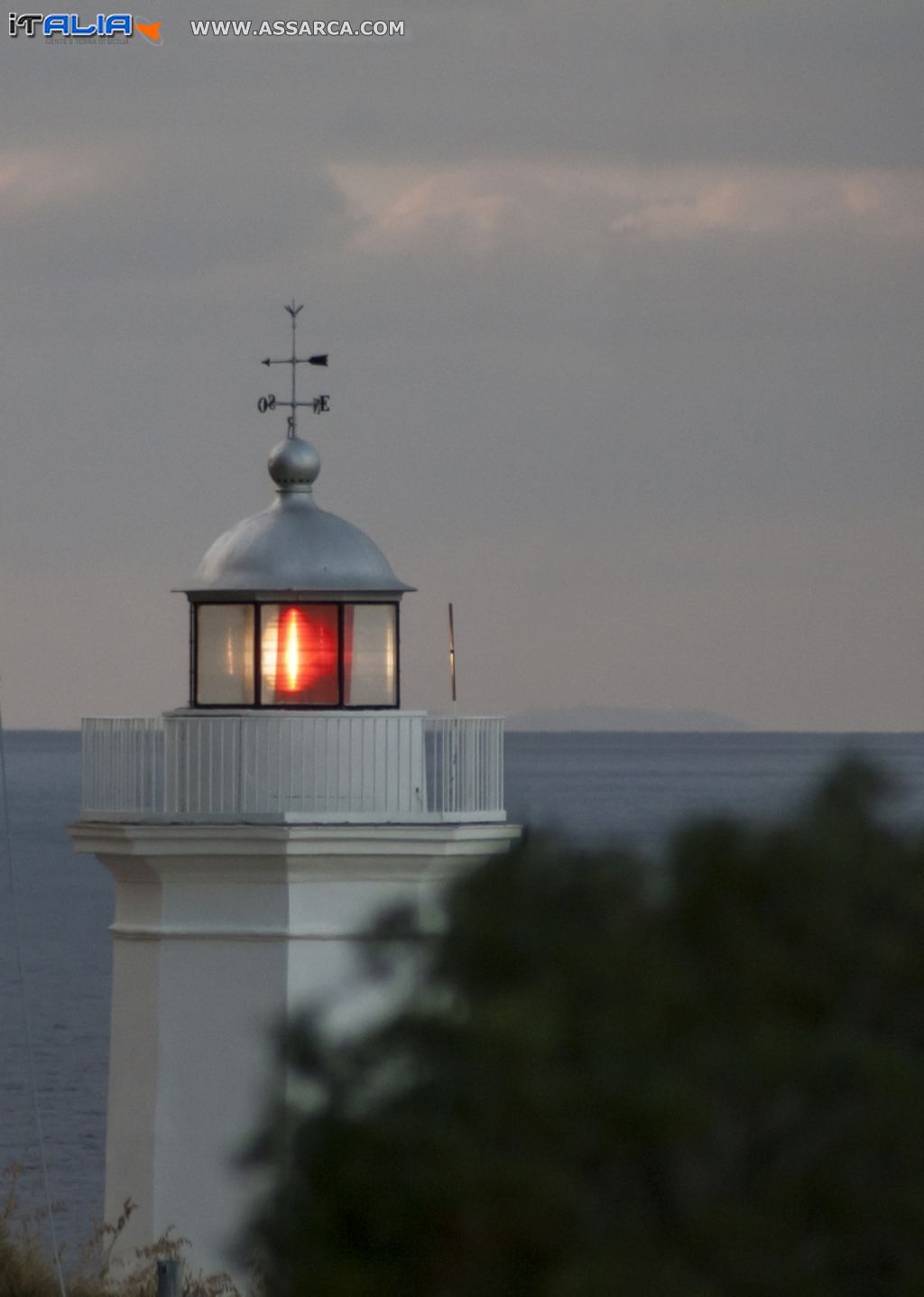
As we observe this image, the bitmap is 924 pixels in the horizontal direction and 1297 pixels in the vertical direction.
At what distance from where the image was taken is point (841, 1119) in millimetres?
2215

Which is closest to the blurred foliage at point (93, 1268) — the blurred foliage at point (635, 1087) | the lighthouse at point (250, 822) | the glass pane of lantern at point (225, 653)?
the lighthouse at point (250, 822)

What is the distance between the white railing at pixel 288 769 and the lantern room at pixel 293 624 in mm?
146

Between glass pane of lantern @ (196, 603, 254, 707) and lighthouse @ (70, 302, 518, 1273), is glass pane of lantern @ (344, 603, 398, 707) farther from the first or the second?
glass pane of lantern @ (196, 603, 254, 707)

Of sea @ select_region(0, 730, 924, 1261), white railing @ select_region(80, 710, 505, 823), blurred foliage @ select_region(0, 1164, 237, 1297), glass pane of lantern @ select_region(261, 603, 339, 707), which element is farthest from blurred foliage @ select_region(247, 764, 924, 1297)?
glass pane of lantern @ select_region(261, 603, 339, 707)

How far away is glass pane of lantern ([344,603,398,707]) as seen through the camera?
12.3 metres

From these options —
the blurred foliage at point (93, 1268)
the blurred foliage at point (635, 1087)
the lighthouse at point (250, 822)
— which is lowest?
the blurred foliage at point (93, 1268)

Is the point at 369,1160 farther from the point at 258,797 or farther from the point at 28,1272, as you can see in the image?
the point at 258,797

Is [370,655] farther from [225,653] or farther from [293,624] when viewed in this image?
[225,653]

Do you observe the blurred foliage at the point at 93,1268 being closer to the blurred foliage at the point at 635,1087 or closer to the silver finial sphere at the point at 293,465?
the silver finial sphere at the point at 293,465

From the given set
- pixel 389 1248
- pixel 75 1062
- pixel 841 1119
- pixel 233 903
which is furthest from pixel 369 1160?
pixel 75 1062

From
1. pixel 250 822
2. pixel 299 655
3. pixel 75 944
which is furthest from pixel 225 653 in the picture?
pixel 75 944

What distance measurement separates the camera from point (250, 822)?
11734mm

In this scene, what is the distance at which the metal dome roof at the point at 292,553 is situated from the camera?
40.2 ft

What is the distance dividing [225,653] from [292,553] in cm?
58
